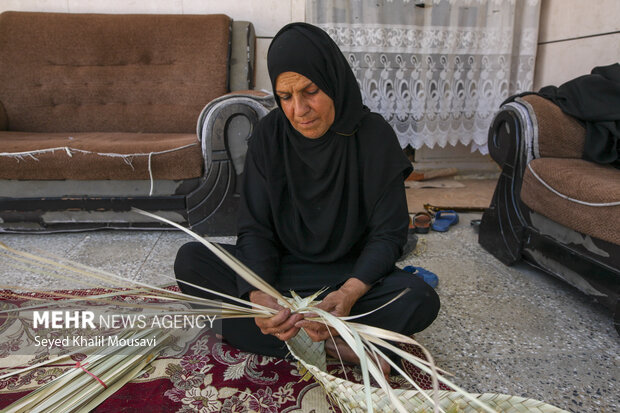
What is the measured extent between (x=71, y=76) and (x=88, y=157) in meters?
0.93

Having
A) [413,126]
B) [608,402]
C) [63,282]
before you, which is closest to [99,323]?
[63,282]

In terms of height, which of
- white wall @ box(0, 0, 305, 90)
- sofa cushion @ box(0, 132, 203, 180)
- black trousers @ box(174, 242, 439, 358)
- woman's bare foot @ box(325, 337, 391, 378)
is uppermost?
white wall @ box(0, 0, 305, 90)

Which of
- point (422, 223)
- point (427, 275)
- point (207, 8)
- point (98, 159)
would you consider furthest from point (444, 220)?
point (207, 8)

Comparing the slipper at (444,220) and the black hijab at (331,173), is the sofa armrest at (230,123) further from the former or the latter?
the slipper at (444,220)

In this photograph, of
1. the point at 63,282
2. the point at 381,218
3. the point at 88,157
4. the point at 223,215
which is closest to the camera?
the point at 381,218

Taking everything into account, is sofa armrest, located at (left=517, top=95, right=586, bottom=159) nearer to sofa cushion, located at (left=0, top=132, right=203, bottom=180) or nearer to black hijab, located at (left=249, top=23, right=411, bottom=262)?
black hijab, located at (left=249, top=23, right=411, bottom=262)

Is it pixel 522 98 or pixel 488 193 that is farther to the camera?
pixel 488 193

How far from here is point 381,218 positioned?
120 cm

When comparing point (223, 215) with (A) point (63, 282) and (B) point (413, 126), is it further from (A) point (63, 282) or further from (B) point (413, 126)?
(B) point (413, 126)

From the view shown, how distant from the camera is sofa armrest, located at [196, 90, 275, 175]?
2.09m

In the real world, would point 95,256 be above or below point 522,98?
below

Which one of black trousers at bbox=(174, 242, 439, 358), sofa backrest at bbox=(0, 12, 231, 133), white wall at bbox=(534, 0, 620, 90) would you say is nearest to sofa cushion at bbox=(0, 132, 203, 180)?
sofa backrest at bbox=(0, 12, 231, 133)

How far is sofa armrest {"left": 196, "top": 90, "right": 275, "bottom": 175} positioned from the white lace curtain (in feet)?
3.39

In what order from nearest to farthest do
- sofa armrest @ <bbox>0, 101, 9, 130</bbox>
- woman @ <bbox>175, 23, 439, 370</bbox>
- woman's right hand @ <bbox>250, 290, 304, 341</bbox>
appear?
woman's right hand @ <bbox>250, 290, 304, 341</bbox> < woman @ <bbox>175, 23, 439, 370</bbox> < sofa armrest @ <bbox>0, 101, 9, 130</bbox>
